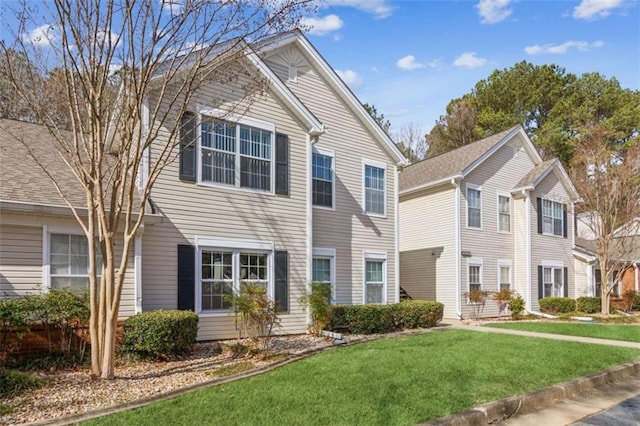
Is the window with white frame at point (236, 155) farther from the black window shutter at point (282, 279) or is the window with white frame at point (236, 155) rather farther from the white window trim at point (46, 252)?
the white window trim at point (46, 252)

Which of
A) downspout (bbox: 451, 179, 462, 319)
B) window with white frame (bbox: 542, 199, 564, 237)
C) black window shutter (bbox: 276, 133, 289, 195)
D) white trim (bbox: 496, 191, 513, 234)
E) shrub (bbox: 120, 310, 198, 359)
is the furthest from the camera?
window with white frame (bbox: 542, 199, 564, 237)

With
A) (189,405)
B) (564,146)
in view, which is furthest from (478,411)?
(564,146)

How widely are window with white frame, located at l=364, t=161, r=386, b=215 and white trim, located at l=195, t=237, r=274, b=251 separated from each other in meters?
4.35

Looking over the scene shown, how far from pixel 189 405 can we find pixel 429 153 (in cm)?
3461

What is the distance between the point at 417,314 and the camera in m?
14.2

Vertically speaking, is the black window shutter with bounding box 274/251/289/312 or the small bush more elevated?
the black window shutter with bounding box 274/251/289/312

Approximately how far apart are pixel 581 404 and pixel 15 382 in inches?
304

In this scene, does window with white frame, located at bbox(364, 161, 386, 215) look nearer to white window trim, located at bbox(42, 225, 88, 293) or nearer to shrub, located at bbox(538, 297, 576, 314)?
white window trim, located at bbox(42, 225, 88, 293)

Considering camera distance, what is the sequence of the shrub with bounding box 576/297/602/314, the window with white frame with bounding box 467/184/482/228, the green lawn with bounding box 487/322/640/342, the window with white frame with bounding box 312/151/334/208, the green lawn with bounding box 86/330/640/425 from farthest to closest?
the shrub with bounding box 576/297/602/314
the window with white frame with bounding box 467/184/482/228
the window with white frame with bounding box 312/151/334/208
the green lawn with bounding box 487/322/640/342
the green lawn with bounding box 86/330/640/425

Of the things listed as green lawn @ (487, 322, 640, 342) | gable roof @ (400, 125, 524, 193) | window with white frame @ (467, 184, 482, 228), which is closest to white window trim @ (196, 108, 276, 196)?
gable roof @ (400, 125, 524, 193)

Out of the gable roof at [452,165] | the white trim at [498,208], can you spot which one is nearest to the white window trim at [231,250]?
the gable roof at [452,165]

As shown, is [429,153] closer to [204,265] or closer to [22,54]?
[204,265]

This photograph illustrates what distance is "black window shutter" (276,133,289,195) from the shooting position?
12.5 meters

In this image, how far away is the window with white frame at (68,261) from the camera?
9.20 meters
